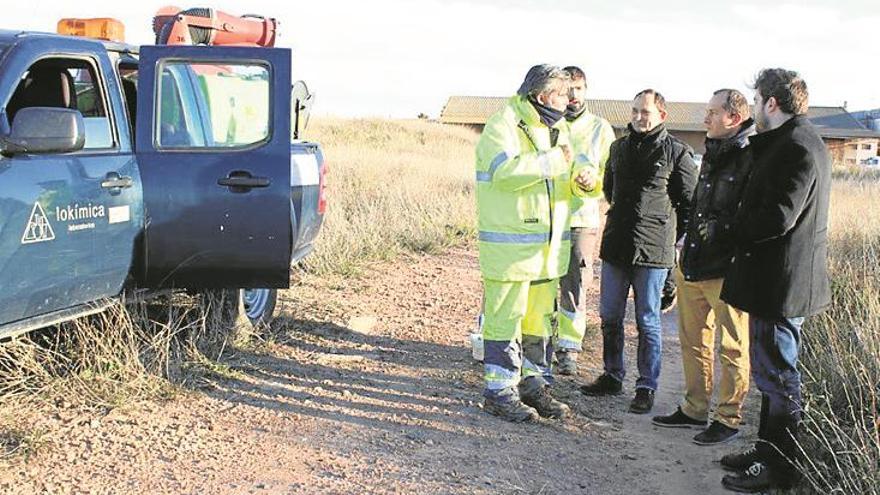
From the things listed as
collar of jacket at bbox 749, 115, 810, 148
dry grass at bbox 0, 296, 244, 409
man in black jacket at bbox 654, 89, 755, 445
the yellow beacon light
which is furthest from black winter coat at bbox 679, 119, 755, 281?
the yellow beacon light

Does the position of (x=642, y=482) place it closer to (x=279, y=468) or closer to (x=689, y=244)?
(x=689, y=244)

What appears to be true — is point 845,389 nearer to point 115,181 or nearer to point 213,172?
point 213,172

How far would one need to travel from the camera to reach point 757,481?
4.08 m

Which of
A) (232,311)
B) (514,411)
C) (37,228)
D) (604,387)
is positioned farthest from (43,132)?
(604,387)

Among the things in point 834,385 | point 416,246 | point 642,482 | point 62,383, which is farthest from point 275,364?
point 416,246

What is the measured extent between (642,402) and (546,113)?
195 centimetres

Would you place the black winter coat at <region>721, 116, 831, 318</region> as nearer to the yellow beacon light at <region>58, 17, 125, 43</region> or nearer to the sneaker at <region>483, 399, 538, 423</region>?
the sneaker at <region>483, 399, 538, 423</region>

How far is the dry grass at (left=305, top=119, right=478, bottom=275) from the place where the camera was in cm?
961

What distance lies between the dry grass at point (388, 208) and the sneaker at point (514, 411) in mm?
4102

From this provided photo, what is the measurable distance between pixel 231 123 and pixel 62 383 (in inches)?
69.8

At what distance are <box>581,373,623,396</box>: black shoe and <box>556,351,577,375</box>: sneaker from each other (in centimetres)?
38

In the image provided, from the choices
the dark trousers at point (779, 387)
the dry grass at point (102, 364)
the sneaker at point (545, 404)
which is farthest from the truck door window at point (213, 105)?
the dark trousers at point (779, 387)

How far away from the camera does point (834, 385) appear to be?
15.8 feet

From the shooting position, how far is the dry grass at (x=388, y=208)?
9609mm
